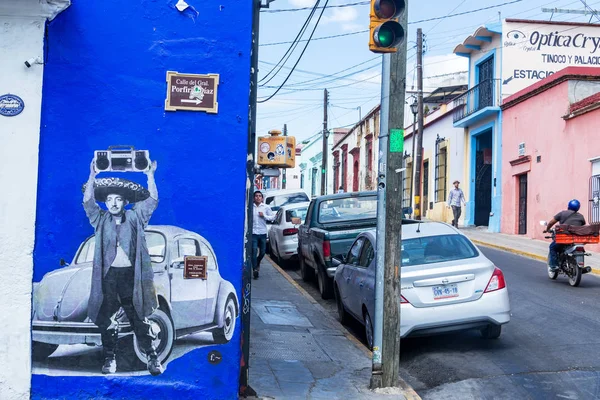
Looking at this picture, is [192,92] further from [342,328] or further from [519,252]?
[519,252]

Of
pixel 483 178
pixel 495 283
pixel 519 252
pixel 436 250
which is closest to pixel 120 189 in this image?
pixel 436 250

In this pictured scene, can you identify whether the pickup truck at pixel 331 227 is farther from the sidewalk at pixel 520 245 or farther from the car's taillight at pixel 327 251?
the sidewalk at pixel 520 245

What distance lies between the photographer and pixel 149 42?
6.29 metres

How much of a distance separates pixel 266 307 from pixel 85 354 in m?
5.54

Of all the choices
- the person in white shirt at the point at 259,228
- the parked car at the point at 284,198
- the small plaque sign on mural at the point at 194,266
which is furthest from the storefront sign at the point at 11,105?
the parked car at the point at 284,198

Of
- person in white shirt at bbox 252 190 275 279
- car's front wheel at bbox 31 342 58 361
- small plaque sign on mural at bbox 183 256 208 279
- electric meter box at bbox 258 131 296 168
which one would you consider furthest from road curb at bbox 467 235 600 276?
car's front wheel at bbox 31 342 58 361

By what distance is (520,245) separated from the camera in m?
21.5

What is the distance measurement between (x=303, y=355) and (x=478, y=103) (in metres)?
22.9

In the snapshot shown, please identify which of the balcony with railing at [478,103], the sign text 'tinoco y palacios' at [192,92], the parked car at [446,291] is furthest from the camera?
the balcony with railing at [478,103]

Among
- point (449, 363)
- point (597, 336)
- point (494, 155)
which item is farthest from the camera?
point (494, 155)

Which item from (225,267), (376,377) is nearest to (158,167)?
(225,267)

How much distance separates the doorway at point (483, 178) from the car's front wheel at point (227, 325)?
25478 mm

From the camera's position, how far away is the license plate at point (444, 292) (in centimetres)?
839

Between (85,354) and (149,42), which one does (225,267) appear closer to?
(85,354)
